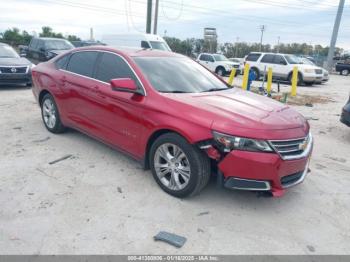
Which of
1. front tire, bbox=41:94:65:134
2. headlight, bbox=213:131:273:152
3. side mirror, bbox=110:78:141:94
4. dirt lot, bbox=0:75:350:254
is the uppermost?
side mirror, bbox=110:78:141:94

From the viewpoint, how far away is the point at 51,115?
572 centimetres

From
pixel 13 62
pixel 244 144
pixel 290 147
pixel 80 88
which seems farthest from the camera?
pixel 13 62

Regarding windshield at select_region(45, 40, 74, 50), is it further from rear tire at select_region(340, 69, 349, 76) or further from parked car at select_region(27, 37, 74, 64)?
rear tire at select_region(340, 69, 349, 76)

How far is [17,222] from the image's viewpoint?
3.12 m

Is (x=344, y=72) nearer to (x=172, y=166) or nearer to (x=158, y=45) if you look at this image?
(x=158, y=45)

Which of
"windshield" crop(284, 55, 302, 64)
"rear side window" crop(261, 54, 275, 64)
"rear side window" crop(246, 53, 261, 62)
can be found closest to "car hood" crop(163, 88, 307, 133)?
"windshield" crop(284, 55, 302, 64)

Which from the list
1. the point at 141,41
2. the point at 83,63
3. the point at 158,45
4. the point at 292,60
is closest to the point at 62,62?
the point at 83,63

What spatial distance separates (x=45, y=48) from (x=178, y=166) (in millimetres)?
13874

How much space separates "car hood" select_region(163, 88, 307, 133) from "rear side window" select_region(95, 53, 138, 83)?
0.83 m

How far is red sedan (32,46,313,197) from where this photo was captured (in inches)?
128

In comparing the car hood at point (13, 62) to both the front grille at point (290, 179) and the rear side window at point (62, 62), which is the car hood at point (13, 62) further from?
the front grille at point (290, 179)

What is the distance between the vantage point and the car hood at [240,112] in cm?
329

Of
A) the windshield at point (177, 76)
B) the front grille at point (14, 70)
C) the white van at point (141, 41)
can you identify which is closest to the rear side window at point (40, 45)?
the white van at point (141, 41)

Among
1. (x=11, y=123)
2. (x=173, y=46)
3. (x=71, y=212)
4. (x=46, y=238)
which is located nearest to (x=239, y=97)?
(x=71, y=212)
